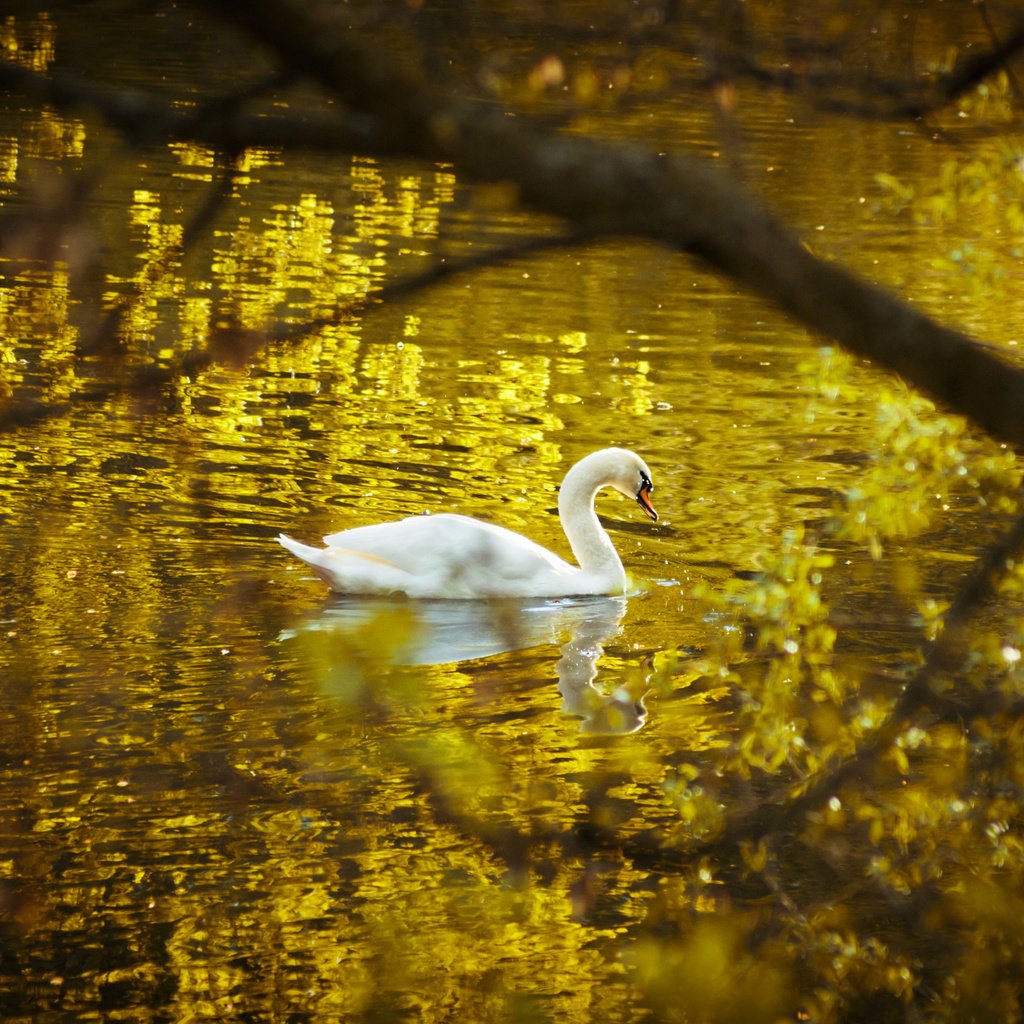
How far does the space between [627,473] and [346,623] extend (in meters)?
2.31

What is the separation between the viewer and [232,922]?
5816 mm

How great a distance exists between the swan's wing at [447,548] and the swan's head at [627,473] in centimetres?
89

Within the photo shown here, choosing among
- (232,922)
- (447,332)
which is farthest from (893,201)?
(447,332)

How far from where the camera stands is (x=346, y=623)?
8875 millimetres

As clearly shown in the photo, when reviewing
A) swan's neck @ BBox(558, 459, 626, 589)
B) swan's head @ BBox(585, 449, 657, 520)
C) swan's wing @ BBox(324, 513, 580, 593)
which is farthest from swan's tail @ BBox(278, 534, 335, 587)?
swan's head @ BBox(585, 449, 657, 520)

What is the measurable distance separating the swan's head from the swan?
20.3 inches

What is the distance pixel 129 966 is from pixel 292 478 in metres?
6.17

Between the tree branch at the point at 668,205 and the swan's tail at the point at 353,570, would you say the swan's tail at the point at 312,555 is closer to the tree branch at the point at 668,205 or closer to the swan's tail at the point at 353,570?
the swan's tail at the point at 353,570

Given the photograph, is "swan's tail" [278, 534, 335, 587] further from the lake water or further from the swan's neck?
the swan's neck

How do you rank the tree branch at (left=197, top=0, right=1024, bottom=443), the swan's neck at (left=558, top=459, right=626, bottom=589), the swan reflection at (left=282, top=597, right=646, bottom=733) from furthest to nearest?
the swan's neck at (left=558, top=459, right=626, bottom=589) → the swan reflection at (left=282, top=597, right=646, bottom=733) → the tree branch at (left=197, top=0, right=1024, bottom=443)

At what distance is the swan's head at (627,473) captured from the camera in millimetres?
10391

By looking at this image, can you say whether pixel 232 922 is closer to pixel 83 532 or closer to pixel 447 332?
pixel 83 532

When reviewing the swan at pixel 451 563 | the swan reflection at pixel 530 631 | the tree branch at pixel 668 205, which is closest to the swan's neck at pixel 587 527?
the swan at pixel 451 563

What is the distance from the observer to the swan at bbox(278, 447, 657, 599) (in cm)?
952
